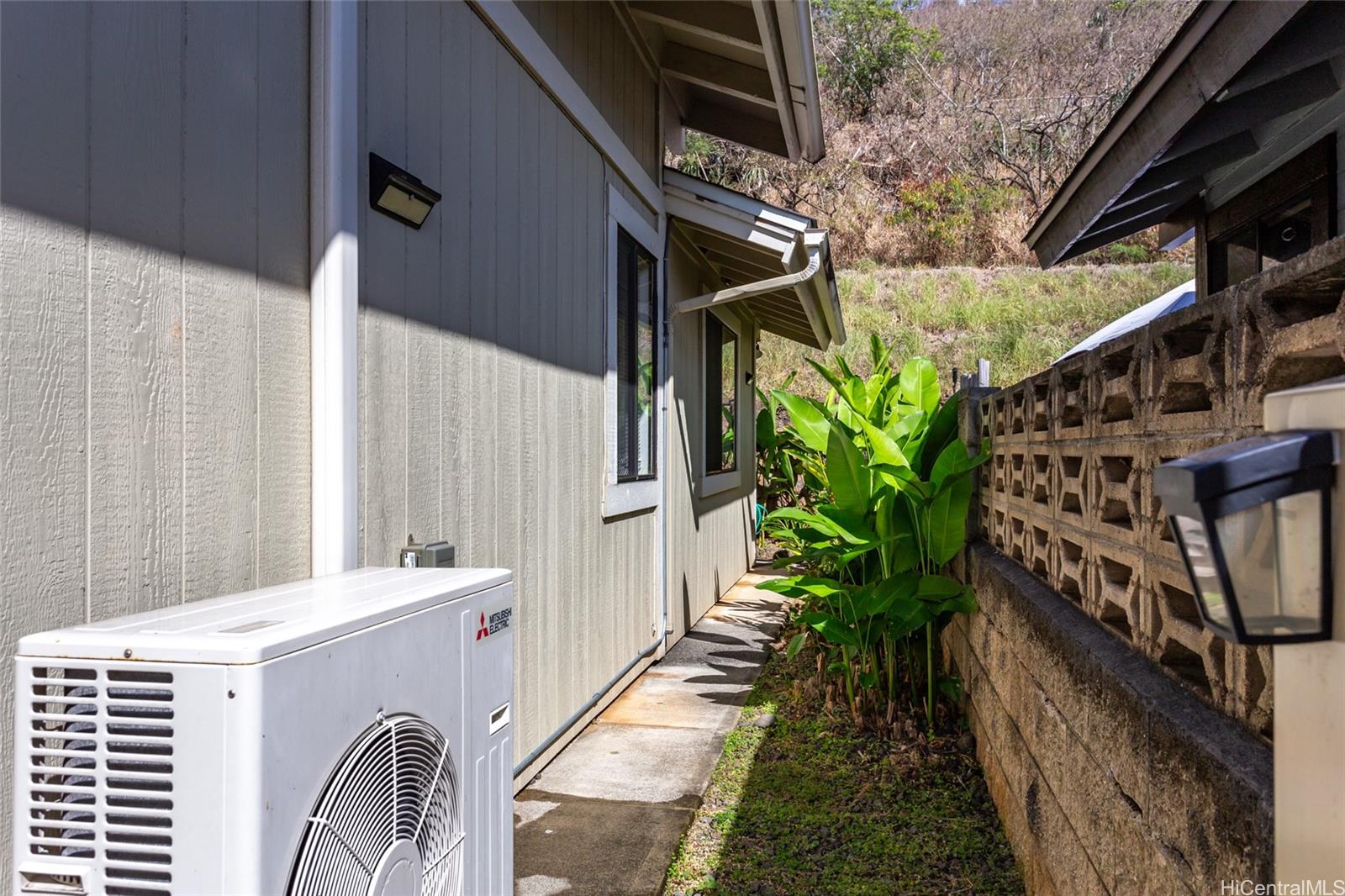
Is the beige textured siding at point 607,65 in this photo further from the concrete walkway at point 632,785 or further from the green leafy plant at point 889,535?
the concrete walkway at point 632,785

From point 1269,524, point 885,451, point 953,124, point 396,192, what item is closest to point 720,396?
point 885,451

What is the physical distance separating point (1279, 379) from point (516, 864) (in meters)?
2.51

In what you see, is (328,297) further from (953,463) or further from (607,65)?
(607,65)

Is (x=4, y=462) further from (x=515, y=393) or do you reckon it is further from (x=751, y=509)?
(x=751, y=509)

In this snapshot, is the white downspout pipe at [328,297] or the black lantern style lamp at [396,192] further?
the black lantern style lamp at [396,192]

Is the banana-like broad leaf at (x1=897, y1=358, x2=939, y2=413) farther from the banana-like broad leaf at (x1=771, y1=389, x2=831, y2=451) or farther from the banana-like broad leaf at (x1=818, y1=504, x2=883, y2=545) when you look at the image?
the banana-like broad leaf at (x1=818, y1=504, x2=883, y2=545)

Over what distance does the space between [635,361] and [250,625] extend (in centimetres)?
402

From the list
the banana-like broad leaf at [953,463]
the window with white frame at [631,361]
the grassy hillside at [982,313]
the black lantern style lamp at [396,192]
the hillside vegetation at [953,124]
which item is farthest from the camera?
the hillside vegetation at [953,124]

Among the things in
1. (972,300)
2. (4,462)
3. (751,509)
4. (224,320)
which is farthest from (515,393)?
(972,300)

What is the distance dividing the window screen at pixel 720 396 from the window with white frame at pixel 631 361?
1911 millimetres

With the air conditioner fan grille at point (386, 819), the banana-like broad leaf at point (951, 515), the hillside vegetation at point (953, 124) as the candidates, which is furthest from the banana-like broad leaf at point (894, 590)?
the hillside vegetation at point (953, 124)

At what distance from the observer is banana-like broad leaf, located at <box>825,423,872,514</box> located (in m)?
4.05

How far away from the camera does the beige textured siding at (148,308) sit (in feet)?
4.54

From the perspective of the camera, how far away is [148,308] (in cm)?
162
